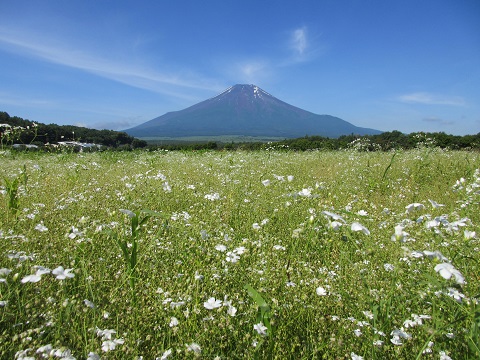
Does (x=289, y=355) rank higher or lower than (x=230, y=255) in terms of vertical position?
lower

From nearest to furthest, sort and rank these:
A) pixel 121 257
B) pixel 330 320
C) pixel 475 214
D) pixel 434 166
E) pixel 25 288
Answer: pixel 330 320, pixel 25 288, pixel 121 257, pixel 475 214, pixel 434 166

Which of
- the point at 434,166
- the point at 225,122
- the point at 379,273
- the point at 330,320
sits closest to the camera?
the point at 330,320

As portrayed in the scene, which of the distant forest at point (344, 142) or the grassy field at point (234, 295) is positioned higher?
the distant forest at point (344, 142)

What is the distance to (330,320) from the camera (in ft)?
6.73

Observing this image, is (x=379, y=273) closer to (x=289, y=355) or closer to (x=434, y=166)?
(x=289, y=355)

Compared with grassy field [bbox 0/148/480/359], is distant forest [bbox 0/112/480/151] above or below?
above

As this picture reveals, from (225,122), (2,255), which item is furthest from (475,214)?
(225,122)

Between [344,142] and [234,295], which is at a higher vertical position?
[344,142]

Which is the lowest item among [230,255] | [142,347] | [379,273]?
[142,347]

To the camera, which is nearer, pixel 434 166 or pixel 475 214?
pixel 475 214

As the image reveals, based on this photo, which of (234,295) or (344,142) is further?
(344,142)

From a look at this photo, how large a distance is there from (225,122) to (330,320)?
201005 mm

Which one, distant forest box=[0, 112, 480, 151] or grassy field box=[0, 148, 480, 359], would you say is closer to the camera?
grassy field box=[0, 148, 480, 359]

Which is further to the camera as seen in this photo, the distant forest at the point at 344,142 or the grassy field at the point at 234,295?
the distant forest at the point at 344,142
